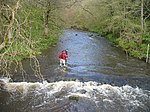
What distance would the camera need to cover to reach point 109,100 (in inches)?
594

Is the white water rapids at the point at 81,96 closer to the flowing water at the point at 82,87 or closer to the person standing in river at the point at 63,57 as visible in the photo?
the flowing water at the point at 82,87

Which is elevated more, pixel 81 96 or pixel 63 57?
pixel 63 57

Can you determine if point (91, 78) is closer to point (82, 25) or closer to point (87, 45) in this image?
point (87, 45)

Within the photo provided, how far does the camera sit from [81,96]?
1555cm

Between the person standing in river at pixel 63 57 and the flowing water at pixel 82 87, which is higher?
the person standing in river at pixel 63 57

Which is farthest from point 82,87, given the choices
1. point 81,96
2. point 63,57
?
point 63,57

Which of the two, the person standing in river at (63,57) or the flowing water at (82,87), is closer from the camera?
the flowing water at (82,87)

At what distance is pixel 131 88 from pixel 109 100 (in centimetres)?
309

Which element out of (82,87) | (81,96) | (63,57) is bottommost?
(81,96)

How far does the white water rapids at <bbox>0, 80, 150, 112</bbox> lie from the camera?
14078mm

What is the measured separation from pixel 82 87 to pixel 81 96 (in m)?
1.72

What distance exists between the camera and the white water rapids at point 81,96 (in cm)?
1408

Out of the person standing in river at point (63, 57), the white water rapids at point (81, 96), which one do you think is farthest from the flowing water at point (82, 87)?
the person standing in river at point (63, 57)

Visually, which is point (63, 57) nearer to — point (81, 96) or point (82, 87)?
point (82, 87)
